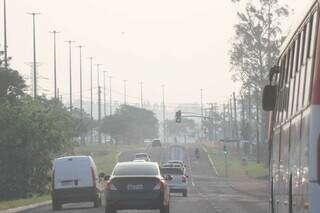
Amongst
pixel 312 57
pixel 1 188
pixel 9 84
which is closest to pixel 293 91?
pixel 312 57

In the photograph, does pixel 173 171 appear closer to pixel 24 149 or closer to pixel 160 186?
pixel 24 149

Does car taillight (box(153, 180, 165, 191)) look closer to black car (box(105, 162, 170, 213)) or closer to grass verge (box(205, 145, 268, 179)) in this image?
black car (box(105, 162, 170, 213))

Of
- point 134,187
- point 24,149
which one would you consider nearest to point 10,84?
point 24,149

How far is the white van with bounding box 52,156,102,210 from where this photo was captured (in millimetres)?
38250

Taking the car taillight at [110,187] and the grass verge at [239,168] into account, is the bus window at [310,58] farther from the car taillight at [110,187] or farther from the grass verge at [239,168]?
the grass verge at [239,168]

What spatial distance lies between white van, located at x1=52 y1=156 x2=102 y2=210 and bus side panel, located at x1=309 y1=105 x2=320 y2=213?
29.0m

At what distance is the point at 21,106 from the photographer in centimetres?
6038

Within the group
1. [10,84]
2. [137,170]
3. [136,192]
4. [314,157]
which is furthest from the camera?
[10,84]

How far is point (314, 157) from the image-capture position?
960cm

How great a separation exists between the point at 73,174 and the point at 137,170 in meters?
9.80

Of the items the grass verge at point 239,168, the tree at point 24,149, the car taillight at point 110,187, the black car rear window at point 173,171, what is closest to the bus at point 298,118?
the car taillight at point 110,187

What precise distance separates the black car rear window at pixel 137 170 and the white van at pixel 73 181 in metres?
9.04

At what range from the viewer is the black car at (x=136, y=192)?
2845cm

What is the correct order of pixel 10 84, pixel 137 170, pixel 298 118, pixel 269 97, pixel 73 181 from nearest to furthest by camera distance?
pixel 298 118, pixel 269 97, pixel 137 170, pixel 73 181, pixel 10 84
